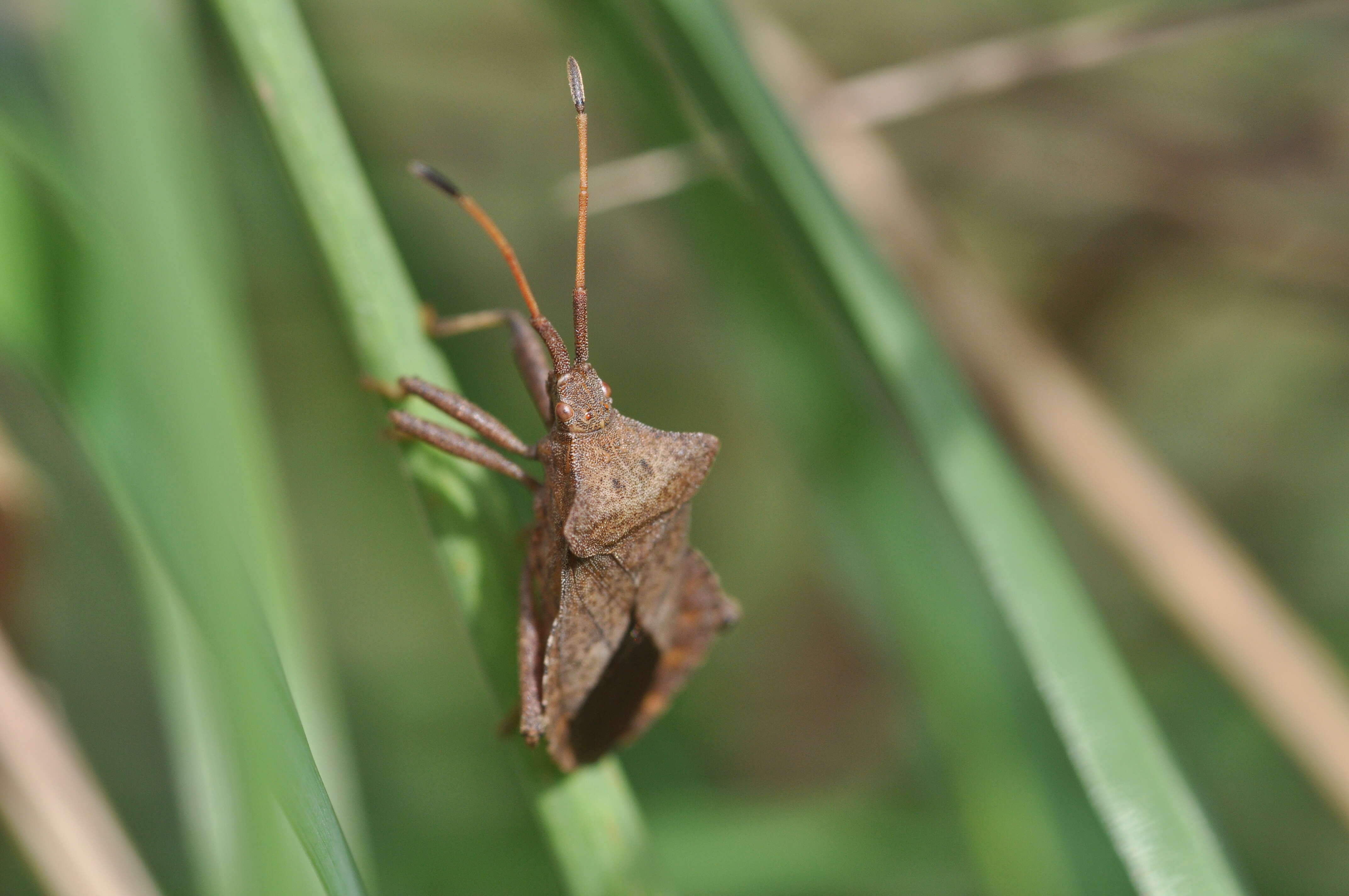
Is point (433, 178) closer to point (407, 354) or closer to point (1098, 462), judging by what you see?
point (407, 354)

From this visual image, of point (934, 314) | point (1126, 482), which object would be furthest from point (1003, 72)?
point (1126, 482)

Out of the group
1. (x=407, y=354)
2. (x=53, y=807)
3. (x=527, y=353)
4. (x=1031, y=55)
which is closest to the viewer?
(x=407, y=354)

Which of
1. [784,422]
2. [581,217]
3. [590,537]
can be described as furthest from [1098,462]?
[581,217]

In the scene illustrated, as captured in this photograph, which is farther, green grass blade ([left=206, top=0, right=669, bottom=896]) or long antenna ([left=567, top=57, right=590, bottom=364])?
long antenna ([left=567, top=57, right=590, bottom=364])

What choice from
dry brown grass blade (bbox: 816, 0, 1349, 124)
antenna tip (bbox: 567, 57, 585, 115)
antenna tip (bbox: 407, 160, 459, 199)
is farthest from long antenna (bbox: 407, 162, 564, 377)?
dry brown grass blade (bbox: 816, 0, 1349, 124)

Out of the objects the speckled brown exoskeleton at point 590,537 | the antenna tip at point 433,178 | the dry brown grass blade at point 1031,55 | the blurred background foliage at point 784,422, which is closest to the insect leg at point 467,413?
the speckled brown exoskeleton at point 590,537

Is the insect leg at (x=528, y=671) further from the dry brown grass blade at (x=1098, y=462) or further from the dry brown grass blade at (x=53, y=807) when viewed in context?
the dry brown grass blade at (x=1098, y=462)

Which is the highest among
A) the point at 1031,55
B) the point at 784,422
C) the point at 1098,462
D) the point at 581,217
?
the point at 1031,55

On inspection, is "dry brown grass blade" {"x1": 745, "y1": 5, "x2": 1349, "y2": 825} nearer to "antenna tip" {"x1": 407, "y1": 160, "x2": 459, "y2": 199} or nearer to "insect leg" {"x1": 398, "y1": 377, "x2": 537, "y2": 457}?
"antenna tip" {"x1": 407, "y1": 160, "x2": 459, "y2": 199}
